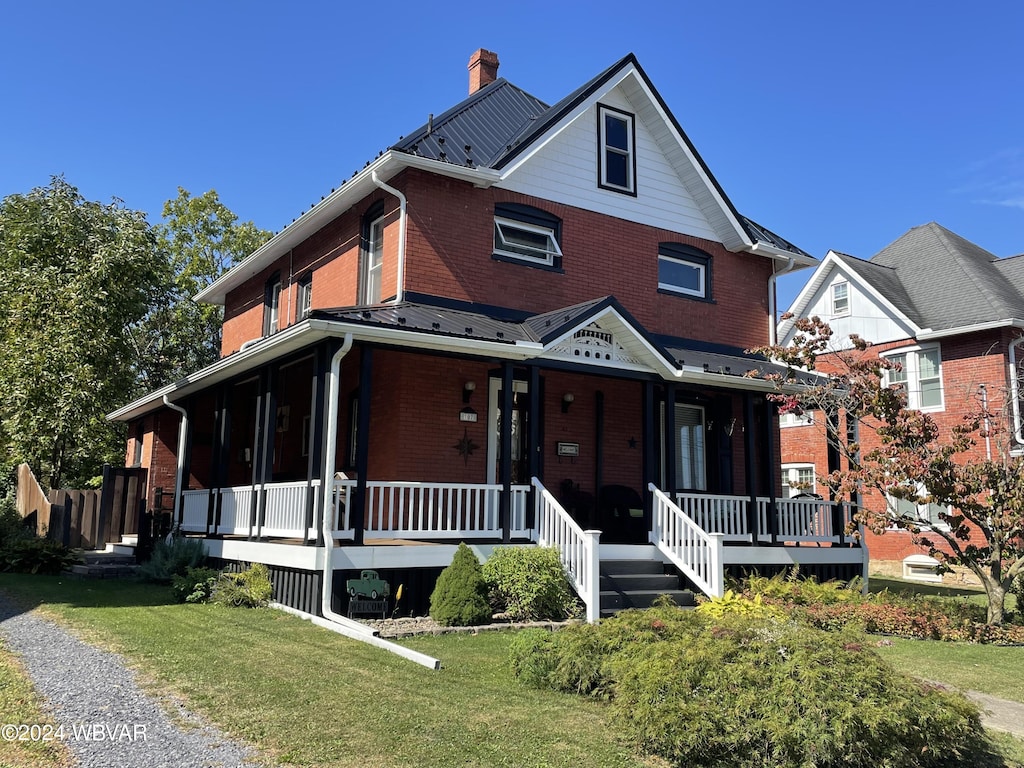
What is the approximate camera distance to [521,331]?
13.0 m

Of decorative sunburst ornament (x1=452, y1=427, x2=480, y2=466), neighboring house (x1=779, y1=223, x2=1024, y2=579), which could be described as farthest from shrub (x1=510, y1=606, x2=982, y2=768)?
neighboring house (x1=779, y1=223, x2=1024, y2=579)

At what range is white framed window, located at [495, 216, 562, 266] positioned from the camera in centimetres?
1498

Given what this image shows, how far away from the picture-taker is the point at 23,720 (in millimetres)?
5594

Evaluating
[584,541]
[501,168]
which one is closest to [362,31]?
[501,168]

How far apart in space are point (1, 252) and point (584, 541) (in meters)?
19.3

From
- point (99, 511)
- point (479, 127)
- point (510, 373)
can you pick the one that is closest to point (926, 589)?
point (510, 373)

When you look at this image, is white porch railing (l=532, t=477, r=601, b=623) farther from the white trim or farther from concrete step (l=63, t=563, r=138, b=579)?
the white trim

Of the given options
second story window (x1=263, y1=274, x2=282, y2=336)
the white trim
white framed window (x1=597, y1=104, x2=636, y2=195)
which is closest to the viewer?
white framed window (x1=597, y1=104, x2=636, y2=195)

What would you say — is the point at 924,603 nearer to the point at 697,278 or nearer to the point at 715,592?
the point at 715,592

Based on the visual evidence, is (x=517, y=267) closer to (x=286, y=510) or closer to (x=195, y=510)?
(x=286, y=510)

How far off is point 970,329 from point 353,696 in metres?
20.7

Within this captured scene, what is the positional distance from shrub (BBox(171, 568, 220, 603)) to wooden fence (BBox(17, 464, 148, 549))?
21.2 feet

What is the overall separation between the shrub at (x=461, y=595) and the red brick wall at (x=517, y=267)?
5.10 m

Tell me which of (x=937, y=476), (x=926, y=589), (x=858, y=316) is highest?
(x=858, y=316)
